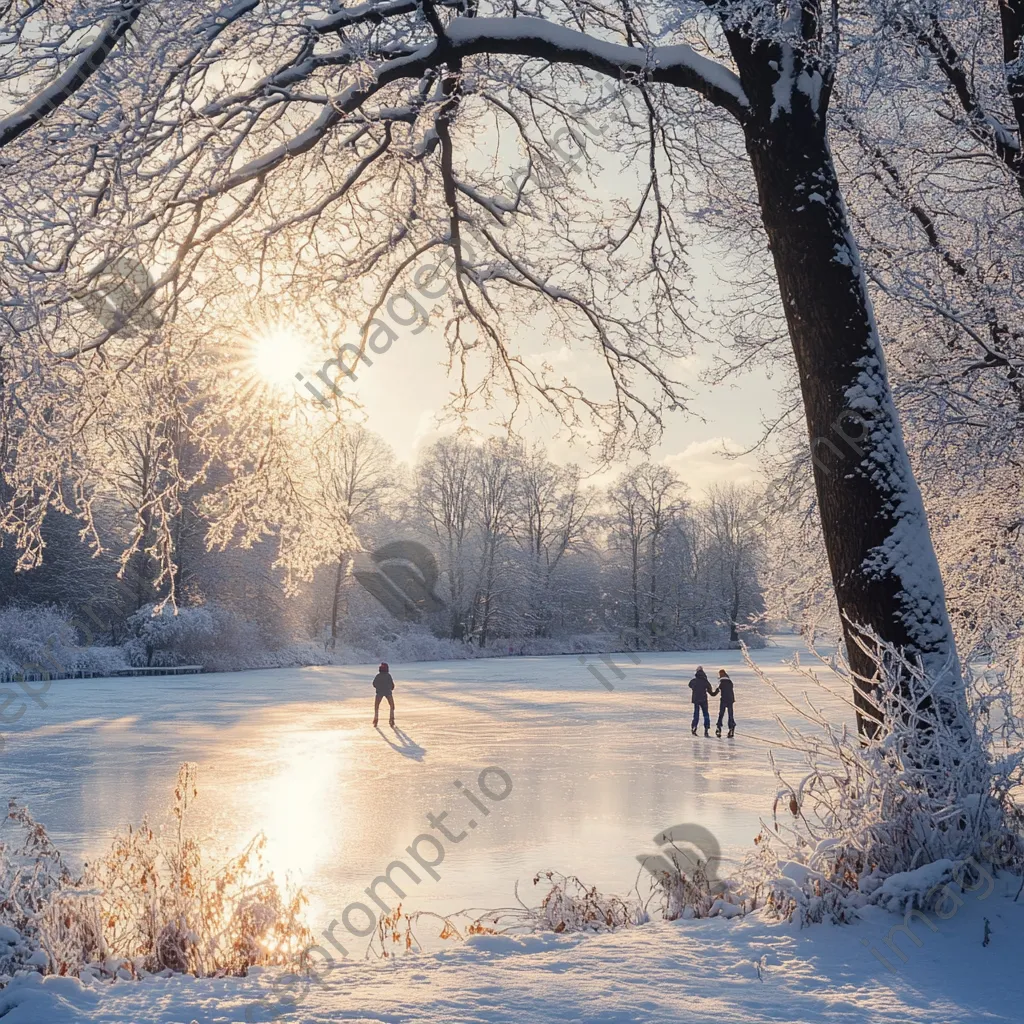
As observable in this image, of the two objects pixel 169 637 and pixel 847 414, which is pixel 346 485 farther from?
pixel 847 414

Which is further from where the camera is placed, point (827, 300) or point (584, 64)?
point (584, 64)

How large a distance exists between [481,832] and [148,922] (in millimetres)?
5458

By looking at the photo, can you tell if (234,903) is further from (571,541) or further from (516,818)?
(571,541)

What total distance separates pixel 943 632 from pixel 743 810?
6.11 m

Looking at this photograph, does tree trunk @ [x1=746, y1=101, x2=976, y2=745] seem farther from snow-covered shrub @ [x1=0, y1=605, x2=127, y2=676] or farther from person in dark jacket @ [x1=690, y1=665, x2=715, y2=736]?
snow-covered shrub @ [x1=0, y1=605, x2=127, y2=676]

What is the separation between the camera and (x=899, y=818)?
5051 mm

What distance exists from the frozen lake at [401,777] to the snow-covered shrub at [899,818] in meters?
3.02

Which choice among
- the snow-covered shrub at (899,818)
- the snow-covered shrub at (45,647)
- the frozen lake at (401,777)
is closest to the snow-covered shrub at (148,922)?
the frozen lake at (401,777)

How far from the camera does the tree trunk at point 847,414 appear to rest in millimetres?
5797

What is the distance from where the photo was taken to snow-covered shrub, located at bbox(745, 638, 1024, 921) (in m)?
4.98

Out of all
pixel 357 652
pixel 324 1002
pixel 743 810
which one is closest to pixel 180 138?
pixel 324 1002

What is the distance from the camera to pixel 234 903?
17.5 feet

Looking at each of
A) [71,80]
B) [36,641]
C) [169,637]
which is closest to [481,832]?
[71,80]

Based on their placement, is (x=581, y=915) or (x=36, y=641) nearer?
(x=581, y=915)
